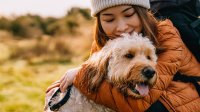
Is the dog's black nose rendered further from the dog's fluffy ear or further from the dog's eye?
the dog's fluffy ear

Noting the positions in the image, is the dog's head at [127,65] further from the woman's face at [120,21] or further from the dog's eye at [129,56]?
the woman's face at [120,21]

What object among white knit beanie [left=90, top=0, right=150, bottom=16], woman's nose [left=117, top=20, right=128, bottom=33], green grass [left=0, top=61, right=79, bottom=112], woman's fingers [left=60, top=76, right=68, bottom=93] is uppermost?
white knit beanie [left=90, top=0, right=150, bottom=16]

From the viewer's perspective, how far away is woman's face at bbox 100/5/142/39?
468 cm

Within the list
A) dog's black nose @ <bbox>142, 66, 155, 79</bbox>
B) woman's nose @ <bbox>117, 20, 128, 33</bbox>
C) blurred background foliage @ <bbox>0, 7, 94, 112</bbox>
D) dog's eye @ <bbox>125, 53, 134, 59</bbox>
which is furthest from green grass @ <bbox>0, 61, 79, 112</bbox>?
dog's black nose @ <bbox>142, 66, 155, 79</bbox>

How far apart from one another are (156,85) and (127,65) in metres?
0.31

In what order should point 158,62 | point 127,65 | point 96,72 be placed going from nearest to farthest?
point 127,65 < point 96,72 < point 158,62

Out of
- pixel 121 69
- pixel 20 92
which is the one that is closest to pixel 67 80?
pixel 121 69

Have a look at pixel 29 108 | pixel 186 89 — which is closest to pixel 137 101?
pixel 186 89

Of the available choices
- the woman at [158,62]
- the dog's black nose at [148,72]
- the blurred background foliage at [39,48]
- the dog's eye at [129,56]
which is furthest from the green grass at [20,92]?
the dog's black nose at [148,72]

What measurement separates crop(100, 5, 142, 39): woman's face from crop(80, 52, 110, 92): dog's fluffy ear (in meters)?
0.33

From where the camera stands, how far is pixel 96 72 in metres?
4.46

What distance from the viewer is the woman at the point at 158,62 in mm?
4406

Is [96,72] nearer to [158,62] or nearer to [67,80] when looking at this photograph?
[67,80]

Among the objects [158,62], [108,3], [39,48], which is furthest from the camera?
[39,48]
